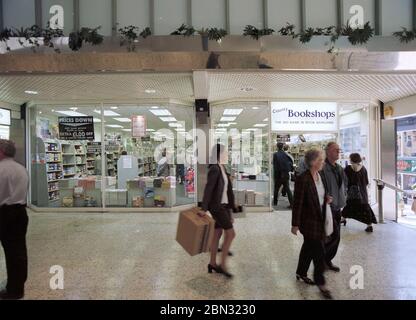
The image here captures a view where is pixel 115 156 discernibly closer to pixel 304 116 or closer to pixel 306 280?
pixel 304 116

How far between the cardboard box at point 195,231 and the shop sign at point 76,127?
505cm

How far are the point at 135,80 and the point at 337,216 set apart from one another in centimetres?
387

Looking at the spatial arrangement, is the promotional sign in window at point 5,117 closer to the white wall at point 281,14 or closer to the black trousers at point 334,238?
the white wall at point 281,14

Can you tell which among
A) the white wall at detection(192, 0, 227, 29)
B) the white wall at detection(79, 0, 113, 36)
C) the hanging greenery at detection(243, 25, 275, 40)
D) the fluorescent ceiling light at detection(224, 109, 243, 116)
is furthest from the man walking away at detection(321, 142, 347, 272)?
the white wall at detection(79, 0, 113, 36)

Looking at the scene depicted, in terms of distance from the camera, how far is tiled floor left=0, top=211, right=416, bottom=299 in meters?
2.97

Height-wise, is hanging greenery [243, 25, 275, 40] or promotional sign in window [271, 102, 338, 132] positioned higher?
hanging greenery [243, 25, 275, 40]

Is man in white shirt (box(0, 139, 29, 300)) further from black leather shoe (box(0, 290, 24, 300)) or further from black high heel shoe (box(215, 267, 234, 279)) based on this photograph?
black high heel shoe (box(215, 267, 234, 279))

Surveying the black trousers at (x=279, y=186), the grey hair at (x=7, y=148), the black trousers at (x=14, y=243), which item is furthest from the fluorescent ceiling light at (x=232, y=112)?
the black trousers at (x=14, y=243)

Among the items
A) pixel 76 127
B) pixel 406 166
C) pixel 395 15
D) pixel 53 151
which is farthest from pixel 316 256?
pixel 53 151

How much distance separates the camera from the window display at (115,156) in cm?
736

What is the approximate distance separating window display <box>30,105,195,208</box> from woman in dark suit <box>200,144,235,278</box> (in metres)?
3.99

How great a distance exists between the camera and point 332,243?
11.2 ft
